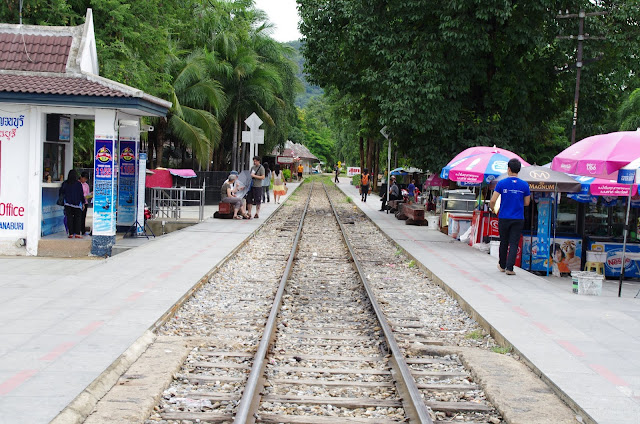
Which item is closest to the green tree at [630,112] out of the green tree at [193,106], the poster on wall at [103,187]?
the green tree at [193,106]

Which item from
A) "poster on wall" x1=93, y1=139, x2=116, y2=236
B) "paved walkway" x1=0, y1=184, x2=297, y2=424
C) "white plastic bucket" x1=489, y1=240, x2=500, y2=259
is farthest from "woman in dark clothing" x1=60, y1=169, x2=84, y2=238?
"white plastic bucket" x1=489, y1=240, x2=500, y2=259

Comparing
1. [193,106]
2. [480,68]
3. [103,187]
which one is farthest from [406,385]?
[193,106]

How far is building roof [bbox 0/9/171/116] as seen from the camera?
43.8 feet

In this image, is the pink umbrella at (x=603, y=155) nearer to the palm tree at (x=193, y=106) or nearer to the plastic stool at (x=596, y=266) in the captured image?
the plastic stool at (x=596, y=266)

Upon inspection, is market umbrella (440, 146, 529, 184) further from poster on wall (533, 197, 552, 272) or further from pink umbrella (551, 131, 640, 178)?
pink umbrella (551, 131, 640, 178)

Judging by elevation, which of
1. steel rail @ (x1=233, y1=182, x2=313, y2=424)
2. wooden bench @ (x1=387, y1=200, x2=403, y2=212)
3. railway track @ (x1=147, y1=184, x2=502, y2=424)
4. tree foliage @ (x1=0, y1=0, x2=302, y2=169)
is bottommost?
railway track @ (x1=147, y1=184, x2=502, y2=424)

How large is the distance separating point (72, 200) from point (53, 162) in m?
1.07

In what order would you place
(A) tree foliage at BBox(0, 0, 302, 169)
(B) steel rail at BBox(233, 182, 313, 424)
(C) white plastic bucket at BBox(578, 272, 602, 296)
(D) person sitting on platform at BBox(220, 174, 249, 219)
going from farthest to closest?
(D) person sitting on platform at BBox(220, 174, 249, 219) < (A) tree foliage at BBox(0, 0, 302, 169) < (C) white plastic bucket at BBox(578, 272, 602, 296) < (B) steel rail at BBox(233, 182, 313, 424)

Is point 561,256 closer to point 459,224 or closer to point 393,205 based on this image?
point 459,224

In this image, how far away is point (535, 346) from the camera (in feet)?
23.7

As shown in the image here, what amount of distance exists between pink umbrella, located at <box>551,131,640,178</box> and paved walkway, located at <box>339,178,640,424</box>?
6.99ft

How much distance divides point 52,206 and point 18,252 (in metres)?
1.84

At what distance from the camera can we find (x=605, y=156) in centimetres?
1151

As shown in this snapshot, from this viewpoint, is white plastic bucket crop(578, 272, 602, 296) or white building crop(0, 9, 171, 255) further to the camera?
white building crop(0, 9, 171, 255)
